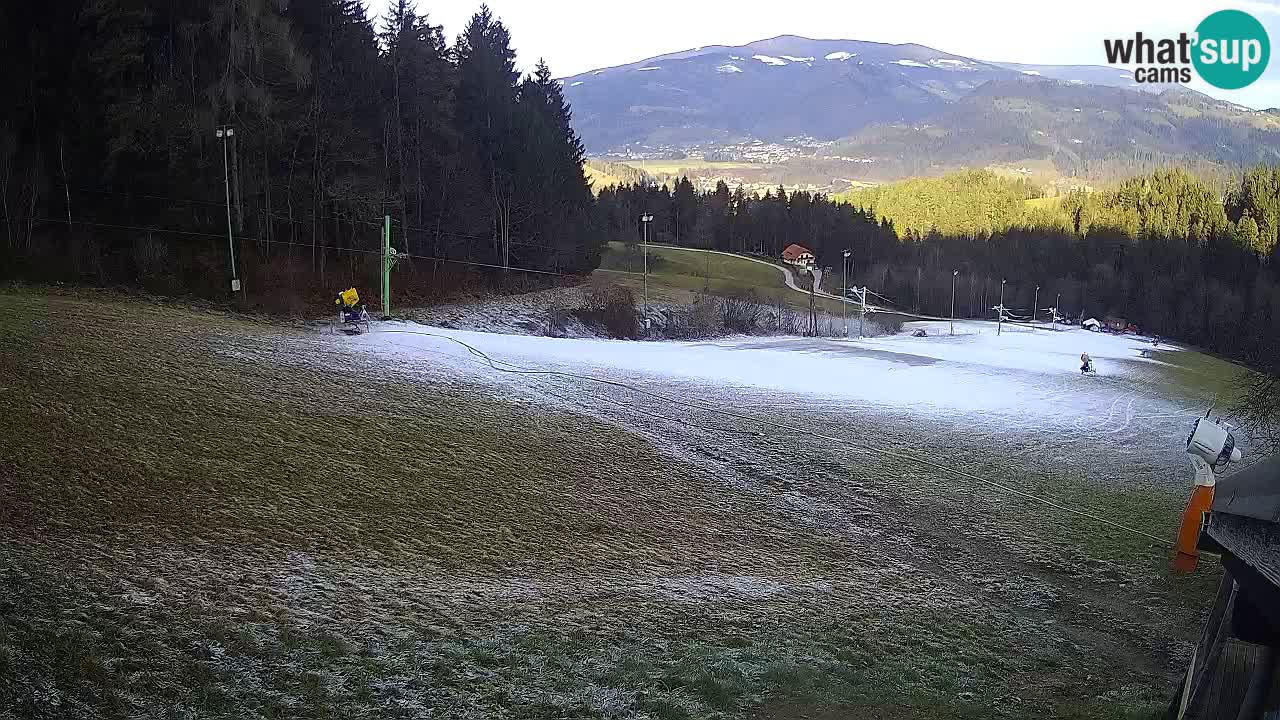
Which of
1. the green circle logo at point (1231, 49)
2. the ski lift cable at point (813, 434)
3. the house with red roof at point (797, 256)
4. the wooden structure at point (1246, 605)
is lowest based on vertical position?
the ski lift cable at point (813, 434)

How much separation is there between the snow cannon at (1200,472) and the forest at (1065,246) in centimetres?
1291

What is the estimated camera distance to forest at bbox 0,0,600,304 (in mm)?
26688

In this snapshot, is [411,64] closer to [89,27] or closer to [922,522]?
[89,27]

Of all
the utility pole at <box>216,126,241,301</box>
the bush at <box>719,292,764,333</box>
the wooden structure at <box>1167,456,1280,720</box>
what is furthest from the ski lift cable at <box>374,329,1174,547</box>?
the bush at <box>719,292,764,333</box>

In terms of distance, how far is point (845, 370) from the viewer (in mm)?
29312

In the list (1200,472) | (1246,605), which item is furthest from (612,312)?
(1246,605)

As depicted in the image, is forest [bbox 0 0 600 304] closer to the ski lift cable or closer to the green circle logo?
the ski lift cable

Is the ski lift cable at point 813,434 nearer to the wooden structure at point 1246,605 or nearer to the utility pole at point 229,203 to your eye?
the utility pole at point 229,203

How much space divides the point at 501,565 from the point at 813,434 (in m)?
10.1

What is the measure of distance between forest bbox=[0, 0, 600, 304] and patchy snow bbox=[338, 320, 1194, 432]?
7520mm

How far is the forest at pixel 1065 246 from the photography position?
5278 centimetres

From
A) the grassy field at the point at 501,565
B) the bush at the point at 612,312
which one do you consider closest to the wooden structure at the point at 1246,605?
the grassy field at the point at 501,565

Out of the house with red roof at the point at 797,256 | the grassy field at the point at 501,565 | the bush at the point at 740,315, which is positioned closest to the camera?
the grassy field at the point at 501,565

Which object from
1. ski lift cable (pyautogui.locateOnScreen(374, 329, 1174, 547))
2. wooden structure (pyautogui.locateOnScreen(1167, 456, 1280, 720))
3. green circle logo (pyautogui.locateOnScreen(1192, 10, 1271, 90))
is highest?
green circle logo (pyautogui.locateOnScreen(1192, 10, 1271, 90))
